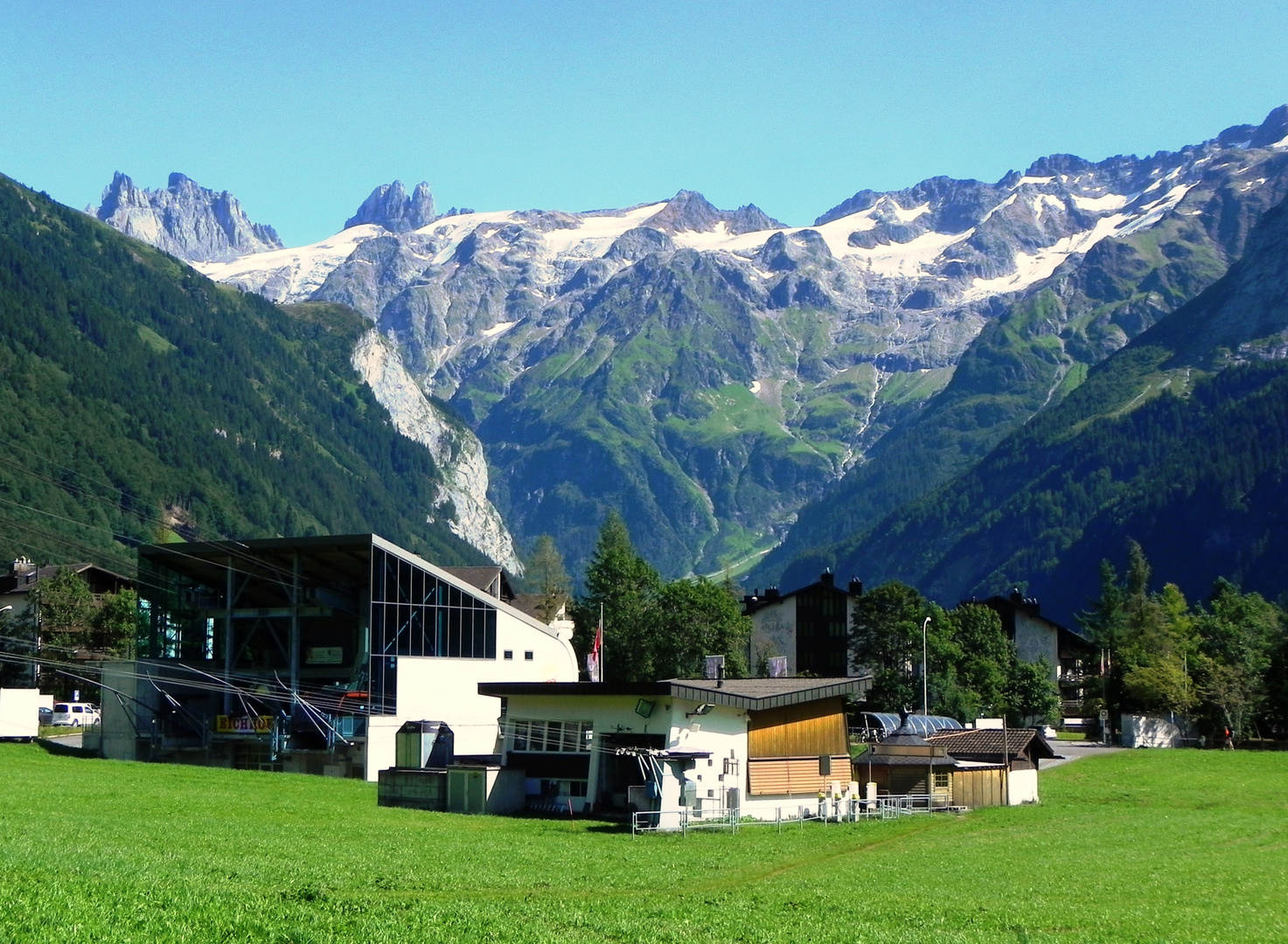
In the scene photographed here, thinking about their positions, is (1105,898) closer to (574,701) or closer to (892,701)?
(574,701)

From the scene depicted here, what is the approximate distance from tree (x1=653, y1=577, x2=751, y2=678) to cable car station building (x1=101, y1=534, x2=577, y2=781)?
497 inches

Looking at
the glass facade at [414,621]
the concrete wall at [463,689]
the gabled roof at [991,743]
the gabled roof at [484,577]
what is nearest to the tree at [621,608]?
the gabled roof at [484,577]

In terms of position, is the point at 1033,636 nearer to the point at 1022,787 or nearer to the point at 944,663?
the point at 944,663

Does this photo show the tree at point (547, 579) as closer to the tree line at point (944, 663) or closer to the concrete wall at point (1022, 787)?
the tree line at point (944, 663)

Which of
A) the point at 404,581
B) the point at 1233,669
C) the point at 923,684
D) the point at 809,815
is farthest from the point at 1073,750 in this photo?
the point at 404,581

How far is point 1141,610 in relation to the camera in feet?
468

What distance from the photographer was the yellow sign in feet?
281

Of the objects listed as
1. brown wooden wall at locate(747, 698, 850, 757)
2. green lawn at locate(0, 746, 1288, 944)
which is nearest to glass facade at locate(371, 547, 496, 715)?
green lawn at locate(0, 746, 1288, 944)

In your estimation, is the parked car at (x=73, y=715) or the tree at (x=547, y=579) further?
the tree at (x=547, y=579)

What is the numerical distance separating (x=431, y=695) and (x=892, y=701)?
36.5 metres

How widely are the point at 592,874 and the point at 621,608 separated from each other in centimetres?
8526

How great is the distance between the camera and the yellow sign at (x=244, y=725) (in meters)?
85.5

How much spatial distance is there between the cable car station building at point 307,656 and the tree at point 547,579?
154 ft

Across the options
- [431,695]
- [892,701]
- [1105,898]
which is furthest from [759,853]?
[892,701]
